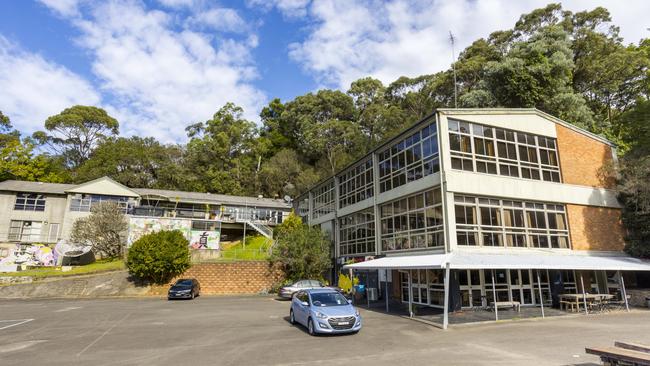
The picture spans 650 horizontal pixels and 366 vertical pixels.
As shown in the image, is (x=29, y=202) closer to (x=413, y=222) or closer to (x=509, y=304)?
(x=413, y=222)

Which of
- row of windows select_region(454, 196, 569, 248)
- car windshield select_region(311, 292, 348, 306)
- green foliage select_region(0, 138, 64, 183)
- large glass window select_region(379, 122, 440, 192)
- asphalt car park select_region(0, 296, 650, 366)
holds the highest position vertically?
green foliage select_region(0, 138, 64, 183)

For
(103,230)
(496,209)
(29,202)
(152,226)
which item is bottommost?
(496,209)

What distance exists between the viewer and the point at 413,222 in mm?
19219

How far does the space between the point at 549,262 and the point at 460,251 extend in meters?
3.55

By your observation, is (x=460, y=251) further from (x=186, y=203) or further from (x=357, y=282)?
(x=186, y=203)

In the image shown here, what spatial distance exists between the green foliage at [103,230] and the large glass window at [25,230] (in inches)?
317

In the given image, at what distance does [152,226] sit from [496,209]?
28.4m

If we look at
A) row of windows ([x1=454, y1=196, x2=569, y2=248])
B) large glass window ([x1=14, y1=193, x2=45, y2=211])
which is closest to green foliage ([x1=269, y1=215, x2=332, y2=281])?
row of windows ([x1=454, y1=196, x2=569, y2=248])

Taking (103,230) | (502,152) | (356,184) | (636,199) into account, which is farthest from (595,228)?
(103,230)

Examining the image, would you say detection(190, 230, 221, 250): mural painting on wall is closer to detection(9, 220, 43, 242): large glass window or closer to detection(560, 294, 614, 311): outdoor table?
detection(9, 220, 43, 242): large glass window

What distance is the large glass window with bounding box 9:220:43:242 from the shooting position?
36000 millimetres

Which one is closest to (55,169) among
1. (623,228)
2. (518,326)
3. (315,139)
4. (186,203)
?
(186,203)

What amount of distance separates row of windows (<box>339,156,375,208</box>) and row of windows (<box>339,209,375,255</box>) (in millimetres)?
1115

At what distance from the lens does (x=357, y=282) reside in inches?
956
